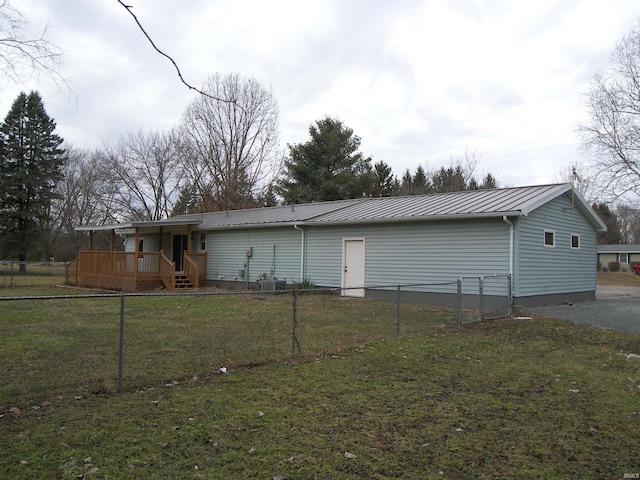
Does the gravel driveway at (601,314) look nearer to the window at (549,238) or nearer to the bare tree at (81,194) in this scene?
the window at (549,238)

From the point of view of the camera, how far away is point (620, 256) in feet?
163

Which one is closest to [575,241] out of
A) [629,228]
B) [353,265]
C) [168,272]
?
[353,265]

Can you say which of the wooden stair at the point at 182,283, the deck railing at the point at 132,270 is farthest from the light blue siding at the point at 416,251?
the deck railing at the point at 132,270

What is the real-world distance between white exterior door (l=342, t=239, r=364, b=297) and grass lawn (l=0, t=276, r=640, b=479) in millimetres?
8177

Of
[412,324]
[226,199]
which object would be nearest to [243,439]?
[412,324]

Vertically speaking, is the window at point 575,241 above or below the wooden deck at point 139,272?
above

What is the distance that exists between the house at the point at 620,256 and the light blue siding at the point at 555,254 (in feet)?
116

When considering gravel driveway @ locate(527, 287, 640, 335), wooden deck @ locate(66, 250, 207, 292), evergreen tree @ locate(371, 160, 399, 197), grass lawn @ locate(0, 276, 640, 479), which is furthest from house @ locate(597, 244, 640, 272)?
grass lawn @ locate(0, 276, 640, 479)

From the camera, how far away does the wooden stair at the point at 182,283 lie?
20.4 metres

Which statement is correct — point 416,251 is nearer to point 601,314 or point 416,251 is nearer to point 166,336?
point 601,314

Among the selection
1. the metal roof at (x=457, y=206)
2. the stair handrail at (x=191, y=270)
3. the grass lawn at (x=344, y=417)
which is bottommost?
the grass lawn at (x=344, y=417)

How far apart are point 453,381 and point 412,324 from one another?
13.8 ft

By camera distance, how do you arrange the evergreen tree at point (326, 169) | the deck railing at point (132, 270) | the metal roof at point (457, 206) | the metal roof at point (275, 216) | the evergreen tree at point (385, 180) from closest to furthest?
the metal roof at point (457, 206) < the metal roof at point (275, 216) < the deck railing at point (132, 270) < the evergreen tree at point (326, 169) < the evergreen tree at point (385, 180)

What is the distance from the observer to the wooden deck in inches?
Result: 782
